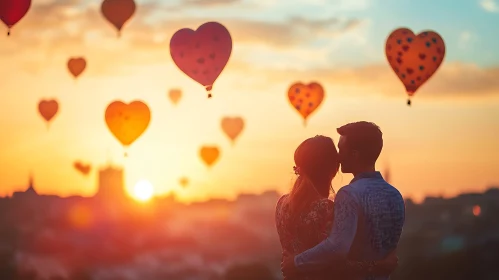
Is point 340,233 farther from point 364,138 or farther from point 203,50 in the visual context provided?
point 203,50

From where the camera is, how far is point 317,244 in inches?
358

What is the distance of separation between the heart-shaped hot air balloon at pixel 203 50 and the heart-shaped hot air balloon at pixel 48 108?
2405 cm

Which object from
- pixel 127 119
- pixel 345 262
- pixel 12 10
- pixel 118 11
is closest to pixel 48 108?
pixel 127 119

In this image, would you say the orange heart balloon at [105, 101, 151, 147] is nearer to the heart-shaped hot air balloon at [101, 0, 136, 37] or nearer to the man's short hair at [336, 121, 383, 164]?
the heart-shaped hot air balloon at [101, 0, 136, 37]

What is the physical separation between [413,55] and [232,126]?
2099cm

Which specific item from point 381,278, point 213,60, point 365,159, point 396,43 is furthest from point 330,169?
point 396,43

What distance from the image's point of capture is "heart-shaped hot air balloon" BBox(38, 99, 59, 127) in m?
56.1

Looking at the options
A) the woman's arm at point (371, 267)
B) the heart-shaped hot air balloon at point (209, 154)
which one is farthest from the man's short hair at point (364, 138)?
the heart-shaped hot air balloon at point (209, 154)

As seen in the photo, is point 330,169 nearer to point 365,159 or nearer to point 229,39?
point 365,159

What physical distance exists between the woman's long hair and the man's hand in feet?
1.19

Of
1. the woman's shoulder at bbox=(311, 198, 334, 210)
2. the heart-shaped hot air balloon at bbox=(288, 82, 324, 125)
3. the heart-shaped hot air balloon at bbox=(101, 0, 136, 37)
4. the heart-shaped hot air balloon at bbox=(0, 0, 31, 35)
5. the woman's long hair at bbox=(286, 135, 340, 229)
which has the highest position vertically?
the heart-shaped hot air balloon at bbox=(101, 0, 136, 37)

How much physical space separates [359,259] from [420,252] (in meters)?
160

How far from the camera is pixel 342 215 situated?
8.80 m

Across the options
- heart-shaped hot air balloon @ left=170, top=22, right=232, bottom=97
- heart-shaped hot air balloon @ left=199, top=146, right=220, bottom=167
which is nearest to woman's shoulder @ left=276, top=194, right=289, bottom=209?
heart-shaped hot air balloon @ left=170, top=22, right=232, bottom=97
